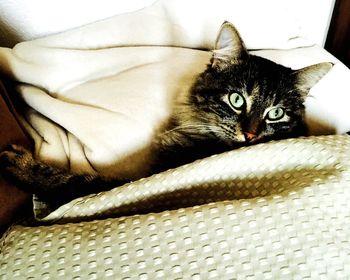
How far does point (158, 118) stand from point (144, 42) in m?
0.27

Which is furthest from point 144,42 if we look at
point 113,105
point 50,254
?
point 50,254

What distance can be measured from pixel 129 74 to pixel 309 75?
0.53 metres

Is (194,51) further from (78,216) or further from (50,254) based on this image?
(50,254)

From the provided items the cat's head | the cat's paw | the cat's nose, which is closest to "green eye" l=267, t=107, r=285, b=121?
the cat's head

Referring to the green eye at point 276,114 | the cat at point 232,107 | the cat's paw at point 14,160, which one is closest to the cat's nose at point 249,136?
the cat at point 232,107

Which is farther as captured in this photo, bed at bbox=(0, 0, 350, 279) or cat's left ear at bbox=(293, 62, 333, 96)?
cat's left ear at bbox=(293, 62, 333, 96)

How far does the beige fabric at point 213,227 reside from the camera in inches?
32.4

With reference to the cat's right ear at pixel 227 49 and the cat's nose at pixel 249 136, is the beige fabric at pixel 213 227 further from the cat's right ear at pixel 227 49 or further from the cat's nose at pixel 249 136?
the cat's right ear at pixel 227 49

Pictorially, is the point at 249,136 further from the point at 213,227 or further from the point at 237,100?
the point at 213,227

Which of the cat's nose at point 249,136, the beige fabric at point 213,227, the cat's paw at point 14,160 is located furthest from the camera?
the cat's nose at point 249,136

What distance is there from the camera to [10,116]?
108 cm

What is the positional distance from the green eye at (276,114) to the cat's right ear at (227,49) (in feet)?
0.58

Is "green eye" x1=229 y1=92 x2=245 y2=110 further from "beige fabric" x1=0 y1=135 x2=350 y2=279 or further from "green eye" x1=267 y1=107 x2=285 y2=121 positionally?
"beige fabric" x1=0 y1=135 x2=350 y2=279

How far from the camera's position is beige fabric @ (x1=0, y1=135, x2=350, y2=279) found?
824mm
